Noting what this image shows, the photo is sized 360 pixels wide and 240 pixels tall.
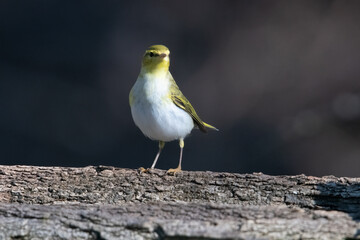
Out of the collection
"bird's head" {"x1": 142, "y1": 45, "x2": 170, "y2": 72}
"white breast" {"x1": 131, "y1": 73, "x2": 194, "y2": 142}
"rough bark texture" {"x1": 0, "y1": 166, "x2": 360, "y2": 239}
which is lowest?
"rough bark texture" {"x1": 0, "y1": 166, "x2": 360, "y2": 239}

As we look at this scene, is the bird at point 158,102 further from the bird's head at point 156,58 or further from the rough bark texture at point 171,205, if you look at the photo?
the rough bark texture at point 171,205

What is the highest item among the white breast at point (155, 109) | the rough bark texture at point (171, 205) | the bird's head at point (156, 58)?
the bird's head at point (156, 58)

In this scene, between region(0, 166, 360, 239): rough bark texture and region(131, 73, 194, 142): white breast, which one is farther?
region(131, 73, 194, 142): white breast

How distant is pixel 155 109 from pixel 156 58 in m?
0.27

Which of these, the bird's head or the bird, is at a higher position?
the bird's head

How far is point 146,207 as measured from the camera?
6.98 ft

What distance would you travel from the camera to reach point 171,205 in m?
2.15

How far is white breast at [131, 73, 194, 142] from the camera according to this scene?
2.98m

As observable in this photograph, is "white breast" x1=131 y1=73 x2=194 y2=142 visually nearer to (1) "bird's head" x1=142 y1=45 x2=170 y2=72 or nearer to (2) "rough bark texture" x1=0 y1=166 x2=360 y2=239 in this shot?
(1) "bird's head" x1=142 y1=45 x2=170 y2=72

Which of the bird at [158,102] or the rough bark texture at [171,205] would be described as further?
the bird at [158,102]

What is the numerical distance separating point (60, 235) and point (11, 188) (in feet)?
2.18

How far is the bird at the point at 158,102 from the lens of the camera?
9.80 ft

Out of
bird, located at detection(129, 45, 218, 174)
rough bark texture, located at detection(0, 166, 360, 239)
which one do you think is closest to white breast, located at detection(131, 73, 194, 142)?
bird, located at detection(129, 45, 218, 174)

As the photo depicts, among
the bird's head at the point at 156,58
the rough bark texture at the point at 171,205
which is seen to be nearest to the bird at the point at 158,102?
the bird's head at the point at 156,58
